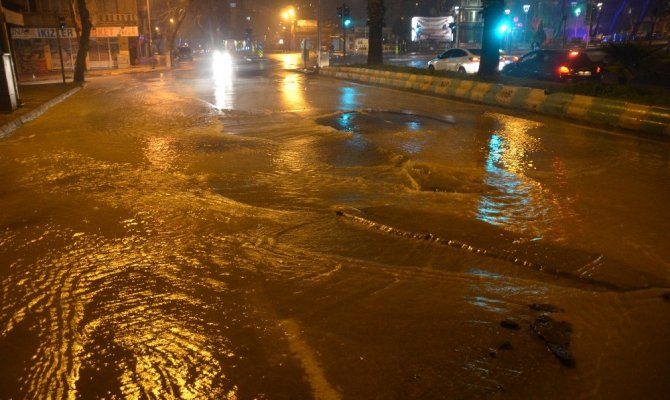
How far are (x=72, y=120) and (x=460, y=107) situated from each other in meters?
11.4

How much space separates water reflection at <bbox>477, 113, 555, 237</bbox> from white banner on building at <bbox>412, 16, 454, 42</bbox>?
57.1 metres

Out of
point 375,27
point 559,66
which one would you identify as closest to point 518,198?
point 559,66

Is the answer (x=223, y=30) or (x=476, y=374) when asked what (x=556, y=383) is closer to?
(x=476, y=374)

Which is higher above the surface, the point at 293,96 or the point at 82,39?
the point at 82,39

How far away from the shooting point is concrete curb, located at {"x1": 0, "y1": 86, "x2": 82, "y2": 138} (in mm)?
12756

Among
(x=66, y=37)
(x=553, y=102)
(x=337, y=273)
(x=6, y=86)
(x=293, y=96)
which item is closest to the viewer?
(x=337, y=273)

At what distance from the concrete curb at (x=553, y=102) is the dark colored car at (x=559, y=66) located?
134 inches

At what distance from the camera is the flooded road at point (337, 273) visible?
3.34m

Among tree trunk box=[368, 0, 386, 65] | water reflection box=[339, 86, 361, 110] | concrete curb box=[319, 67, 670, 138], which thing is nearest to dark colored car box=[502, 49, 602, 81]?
concrete curb box=[319, 67, 670, 138]

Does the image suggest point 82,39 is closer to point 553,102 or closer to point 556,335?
point 553,102

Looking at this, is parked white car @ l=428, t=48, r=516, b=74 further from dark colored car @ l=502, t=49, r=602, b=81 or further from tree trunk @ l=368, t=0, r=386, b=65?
dark colored car @ l=502, t=49, r=602, b=81

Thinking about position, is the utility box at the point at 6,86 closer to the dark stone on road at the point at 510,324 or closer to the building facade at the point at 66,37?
the dark stone on road at the point at 510,324

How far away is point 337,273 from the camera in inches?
187

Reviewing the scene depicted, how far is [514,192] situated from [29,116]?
14.1 meters
